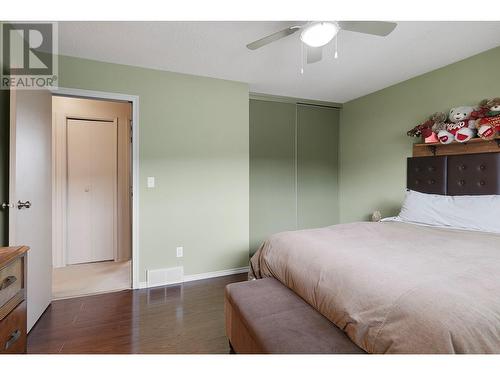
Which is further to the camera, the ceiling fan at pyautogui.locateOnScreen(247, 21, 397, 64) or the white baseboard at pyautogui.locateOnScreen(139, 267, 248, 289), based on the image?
the white baseboard at pyautogui.locateOnScreen(139, 267, 248, 289)

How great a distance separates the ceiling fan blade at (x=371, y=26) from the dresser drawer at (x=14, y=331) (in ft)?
7.54

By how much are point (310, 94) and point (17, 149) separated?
3281 millimetres

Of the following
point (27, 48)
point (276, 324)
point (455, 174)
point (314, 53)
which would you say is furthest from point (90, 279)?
point (455, 174)

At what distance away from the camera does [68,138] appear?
10.8ft

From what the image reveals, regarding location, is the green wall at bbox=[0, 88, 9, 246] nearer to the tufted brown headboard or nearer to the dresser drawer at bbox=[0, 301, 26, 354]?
the dresser drawer at bbox=[0, 301, 26, 354]

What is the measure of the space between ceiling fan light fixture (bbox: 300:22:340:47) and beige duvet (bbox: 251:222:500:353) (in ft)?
4.48

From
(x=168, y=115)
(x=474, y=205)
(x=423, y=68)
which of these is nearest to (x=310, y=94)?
(x=423, y=68)

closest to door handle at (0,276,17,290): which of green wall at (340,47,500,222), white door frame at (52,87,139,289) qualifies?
white door frame at (52,87,139,289)

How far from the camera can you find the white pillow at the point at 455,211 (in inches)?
77.7

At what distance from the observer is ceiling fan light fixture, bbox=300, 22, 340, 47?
1573 millimetres

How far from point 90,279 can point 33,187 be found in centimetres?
148

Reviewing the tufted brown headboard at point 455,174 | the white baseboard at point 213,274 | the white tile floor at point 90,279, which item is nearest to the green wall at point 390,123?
the tufted brown headboard at point 455,174

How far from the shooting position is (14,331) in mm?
1104

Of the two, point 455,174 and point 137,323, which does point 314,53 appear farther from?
point 137,323
